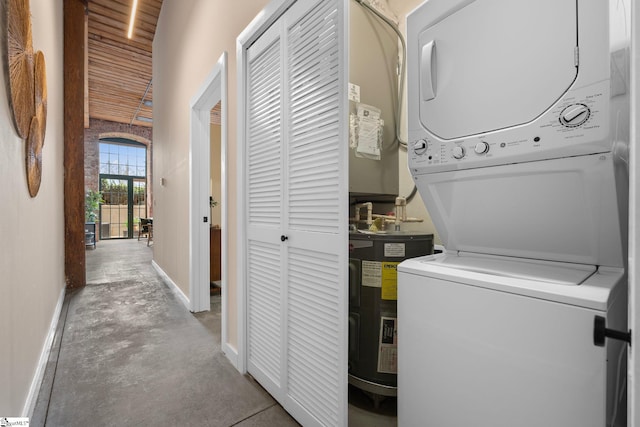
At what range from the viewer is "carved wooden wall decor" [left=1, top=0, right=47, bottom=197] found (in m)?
1.21

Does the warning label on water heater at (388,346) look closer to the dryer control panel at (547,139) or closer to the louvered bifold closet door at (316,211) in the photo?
the louvered bifold closet door at (316,211)

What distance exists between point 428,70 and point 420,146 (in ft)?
0.78

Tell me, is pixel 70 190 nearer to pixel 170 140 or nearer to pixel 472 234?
pixel 170 140

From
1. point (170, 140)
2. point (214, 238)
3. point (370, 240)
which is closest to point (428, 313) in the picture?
Answer: point (370, 240)

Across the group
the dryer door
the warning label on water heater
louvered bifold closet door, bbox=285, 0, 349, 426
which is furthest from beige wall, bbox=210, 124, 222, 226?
the dryer door

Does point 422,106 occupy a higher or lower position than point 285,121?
lower

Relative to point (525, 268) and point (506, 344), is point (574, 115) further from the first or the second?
point (506, 344)

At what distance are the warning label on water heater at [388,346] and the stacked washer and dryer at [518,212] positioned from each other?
496 mm

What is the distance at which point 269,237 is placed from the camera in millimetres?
1771

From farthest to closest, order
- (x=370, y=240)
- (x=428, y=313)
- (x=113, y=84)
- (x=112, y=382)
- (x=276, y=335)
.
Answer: (x=113, y=84) → (x=112, y=382) → (x=276, y=335) → (x=370, y=240) → (x=428, y=313)

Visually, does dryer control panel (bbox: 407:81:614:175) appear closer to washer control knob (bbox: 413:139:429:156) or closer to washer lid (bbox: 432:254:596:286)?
washer control knob (bbox: 413:139:429:156)

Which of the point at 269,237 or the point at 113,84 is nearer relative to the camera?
the point at 269,237

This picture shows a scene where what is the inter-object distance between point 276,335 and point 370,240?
76 cm

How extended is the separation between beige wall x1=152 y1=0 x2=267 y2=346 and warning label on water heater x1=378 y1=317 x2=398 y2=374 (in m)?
1.12
